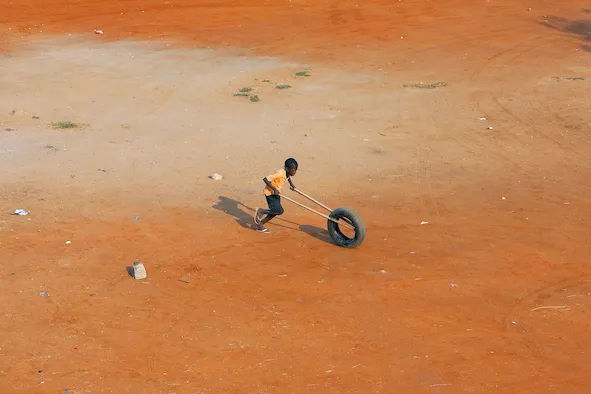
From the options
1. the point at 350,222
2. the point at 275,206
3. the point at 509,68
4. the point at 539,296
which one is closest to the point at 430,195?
the point at 350,222

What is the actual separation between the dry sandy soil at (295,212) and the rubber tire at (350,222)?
0.46 ft

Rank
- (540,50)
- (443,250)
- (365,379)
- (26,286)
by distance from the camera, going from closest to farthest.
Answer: (365,379) → (26,286) → (443,250) → (540,50)

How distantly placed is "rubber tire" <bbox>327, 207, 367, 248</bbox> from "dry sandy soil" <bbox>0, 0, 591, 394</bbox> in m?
0.14

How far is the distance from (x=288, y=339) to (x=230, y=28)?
52.6 feet

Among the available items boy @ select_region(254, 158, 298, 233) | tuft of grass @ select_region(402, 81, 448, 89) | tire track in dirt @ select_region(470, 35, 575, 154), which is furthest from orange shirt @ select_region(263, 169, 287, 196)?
tuft of grass @ select_region(402, 81, 448, 89)

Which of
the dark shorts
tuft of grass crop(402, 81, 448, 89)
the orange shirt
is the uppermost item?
the orange shirt

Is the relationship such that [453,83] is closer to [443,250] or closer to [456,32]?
[456,32]

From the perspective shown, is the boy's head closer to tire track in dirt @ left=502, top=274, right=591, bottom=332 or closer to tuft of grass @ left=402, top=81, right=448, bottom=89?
tire track in dirt @ left=502, top=274, right=591, bottom=332

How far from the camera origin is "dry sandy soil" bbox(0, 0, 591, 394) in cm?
766

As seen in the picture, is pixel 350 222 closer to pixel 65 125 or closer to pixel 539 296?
pixel 539 296

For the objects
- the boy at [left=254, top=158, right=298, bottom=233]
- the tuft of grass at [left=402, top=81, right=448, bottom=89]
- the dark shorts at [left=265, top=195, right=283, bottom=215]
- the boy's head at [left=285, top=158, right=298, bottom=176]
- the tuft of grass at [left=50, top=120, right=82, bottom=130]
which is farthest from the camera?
the tuft of grass at [left=402, top=81, right=448, bottom=89]

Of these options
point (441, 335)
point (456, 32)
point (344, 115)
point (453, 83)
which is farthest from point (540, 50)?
point (441, 335)

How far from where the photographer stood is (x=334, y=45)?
20859mm

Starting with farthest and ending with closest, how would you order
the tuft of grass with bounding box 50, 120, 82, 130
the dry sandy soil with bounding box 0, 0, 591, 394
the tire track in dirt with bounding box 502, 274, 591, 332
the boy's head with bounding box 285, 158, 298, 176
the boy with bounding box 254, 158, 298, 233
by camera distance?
the tuft of grass with bounding box 50, 120, 82, 130
the boy with bounding box 254, 158, 298, 233
the boy's head with bounding box 285, 158, 298, 176
the tire track in dirt with bounding box 502, 274, 591, 332
the dry sandy soil with bounding box 0, 0, 591, 394
